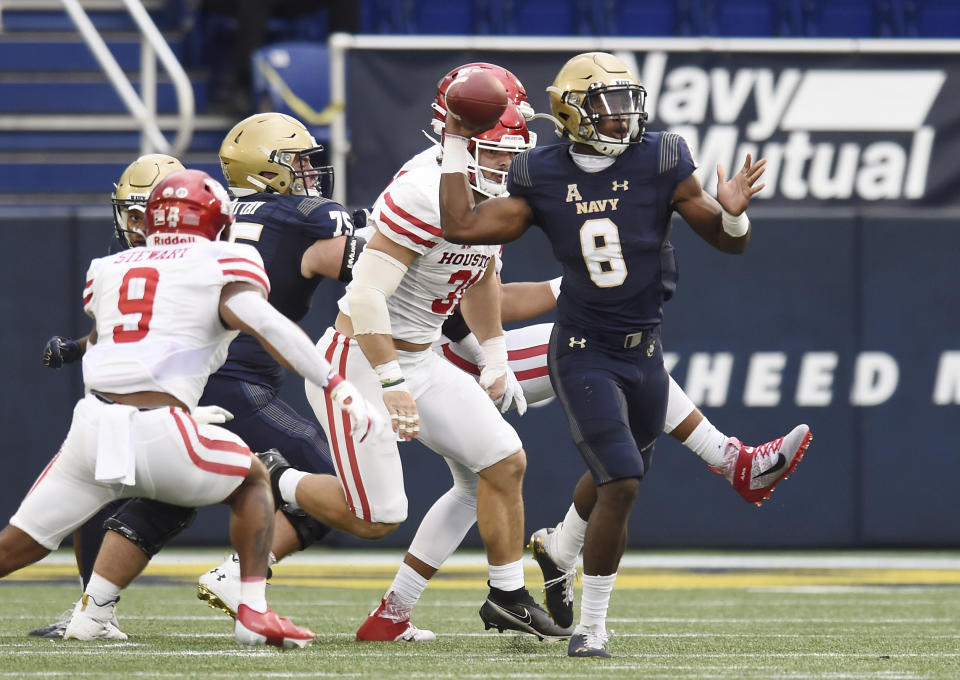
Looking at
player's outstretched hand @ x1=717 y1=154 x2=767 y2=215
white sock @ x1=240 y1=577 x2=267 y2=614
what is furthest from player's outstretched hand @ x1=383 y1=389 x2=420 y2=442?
player's outstretched hand @ x1=717 y1=154 x2=767 y2=215

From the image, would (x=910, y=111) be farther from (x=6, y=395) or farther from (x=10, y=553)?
(x=10, y=553)

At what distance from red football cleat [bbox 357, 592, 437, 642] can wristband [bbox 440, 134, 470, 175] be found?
1.28 meters

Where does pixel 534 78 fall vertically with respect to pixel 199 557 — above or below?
above

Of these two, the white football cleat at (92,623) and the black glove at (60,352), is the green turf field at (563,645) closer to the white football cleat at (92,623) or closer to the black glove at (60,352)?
the white football cleat at (92,623)

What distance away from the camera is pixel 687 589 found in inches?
271

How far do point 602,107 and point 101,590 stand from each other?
76.2 inches

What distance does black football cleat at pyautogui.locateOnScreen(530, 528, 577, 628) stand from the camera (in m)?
5.08

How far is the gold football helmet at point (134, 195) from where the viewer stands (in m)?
5.30

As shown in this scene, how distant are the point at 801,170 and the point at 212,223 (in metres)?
5.04

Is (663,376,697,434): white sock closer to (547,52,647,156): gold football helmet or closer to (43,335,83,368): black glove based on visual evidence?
(547,52,647,156): gold football helmet

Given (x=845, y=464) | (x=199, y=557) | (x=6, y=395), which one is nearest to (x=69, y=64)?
(x=6, y=395)

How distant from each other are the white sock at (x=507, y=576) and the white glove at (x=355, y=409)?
792 millimetres

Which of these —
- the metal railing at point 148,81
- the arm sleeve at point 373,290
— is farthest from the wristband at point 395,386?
the metal railing at point 148,81

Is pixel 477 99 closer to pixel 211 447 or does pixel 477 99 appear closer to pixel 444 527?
pixel 211 447
